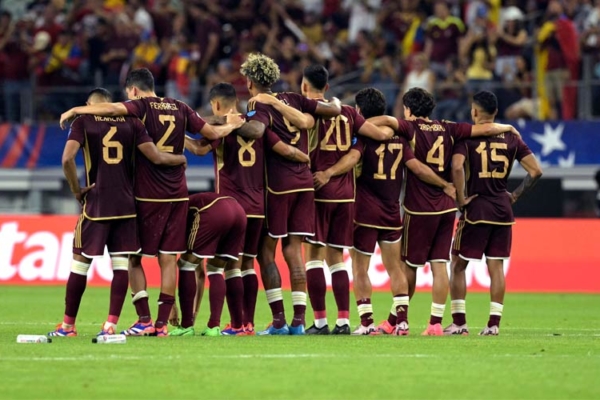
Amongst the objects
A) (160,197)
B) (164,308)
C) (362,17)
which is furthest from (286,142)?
(362,17)

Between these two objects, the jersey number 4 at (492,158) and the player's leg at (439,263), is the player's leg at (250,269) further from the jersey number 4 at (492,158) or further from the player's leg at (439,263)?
the jersey number 4 at (492,158)

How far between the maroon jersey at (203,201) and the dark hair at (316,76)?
62.1 inches

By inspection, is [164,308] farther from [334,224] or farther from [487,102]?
[487,102]

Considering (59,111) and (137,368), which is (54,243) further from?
(137,368)

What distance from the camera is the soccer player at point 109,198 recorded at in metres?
13.2

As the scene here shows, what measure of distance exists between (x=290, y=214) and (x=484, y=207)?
2.09 m

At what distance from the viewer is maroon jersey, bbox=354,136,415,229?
14492 mm

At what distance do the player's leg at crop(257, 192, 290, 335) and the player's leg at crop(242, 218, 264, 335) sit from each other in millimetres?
98

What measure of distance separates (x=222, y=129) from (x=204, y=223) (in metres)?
0.96

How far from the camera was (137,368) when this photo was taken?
10.6m

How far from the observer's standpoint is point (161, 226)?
13523 mm

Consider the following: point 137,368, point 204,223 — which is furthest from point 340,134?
point 137,368

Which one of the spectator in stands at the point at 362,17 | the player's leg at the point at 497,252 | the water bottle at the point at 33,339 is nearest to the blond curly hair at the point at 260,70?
the player's leg at the point at 497,252

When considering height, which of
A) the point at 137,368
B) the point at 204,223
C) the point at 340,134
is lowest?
the point at 137,368
